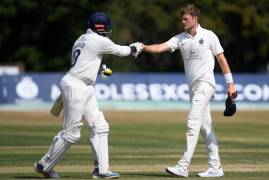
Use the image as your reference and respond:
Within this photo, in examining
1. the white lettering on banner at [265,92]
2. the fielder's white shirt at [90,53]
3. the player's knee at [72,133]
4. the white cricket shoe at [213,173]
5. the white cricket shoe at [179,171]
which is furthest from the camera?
the white lettering on banner at [265,92]

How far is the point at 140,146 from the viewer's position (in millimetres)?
20234

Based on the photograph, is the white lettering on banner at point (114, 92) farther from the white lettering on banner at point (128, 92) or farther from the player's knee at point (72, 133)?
the player's knee at point (72, 133)

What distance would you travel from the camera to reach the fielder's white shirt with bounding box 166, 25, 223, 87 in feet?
43.7

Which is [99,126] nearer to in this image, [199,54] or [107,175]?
[107,175]

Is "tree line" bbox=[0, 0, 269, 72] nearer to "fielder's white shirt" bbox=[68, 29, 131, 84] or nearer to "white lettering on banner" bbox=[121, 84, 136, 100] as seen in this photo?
"white lettering on banner" bbox=[121, 84, 136, 100]

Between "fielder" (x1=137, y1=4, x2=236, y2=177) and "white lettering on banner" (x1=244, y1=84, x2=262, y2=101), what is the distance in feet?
88.8

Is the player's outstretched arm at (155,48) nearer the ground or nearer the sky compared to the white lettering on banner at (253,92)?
nearer the ground

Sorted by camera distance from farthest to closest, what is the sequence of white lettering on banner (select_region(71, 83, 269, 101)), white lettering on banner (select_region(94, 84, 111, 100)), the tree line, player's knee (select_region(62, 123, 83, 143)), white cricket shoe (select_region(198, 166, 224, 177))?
A: the tree line → white lettering on banner (select_region(71, 83, 269, 101)) → white lettering on banner (select_region(94, 84, 111, 100)) → white cricket shoe (select_region(198, 166, 224, 177)) → player's knee (select_region(62, 123, 83, 143))

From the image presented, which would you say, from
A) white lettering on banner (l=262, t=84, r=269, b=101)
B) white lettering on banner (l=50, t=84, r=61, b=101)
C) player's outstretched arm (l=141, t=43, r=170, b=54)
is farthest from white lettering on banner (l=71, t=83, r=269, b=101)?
player's outstretched arm (l=141, t=43, r=170, b=54)

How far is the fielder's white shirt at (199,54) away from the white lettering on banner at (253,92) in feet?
89.0

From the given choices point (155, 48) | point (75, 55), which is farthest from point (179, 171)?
point (75, 55)

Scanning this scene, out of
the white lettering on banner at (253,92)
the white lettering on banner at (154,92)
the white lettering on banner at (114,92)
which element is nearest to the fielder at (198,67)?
the white lettering on banner at (114,92)

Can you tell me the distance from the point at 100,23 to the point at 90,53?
453 mm

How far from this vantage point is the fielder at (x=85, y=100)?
1272cm
